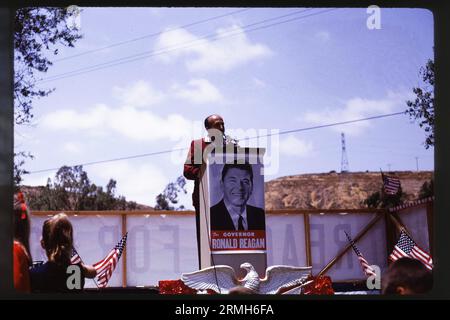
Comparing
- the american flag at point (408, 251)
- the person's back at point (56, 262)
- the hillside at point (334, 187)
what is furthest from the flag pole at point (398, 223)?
the person's back at point (56, 262)

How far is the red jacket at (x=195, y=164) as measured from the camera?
4742mm

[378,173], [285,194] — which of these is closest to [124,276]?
[285,194]

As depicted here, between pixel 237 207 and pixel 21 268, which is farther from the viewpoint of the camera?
pixel 237 207

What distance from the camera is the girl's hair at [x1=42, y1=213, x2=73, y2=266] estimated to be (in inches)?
188

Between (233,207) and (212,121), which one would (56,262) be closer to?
(233,207)

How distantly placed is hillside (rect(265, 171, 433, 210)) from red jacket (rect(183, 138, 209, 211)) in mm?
421

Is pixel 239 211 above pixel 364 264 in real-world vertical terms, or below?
above

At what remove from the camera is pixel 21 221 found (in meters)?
4.73

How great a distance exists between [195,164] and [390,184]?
46.7 inches

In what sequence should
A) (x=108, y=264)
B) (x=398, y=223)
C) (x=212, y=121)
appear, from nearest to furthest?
(x=212, y=121) → (x=108, y=264) → (x=398, y=223)

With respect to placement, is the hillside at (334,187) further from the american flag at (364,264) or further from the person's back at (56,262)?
the person's back at (56,262)

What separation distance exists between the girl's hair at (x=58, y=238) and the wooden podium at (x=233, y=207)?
799mm

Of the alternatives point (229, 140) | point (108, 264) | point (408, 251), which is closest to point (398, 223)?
point (408, 251)
